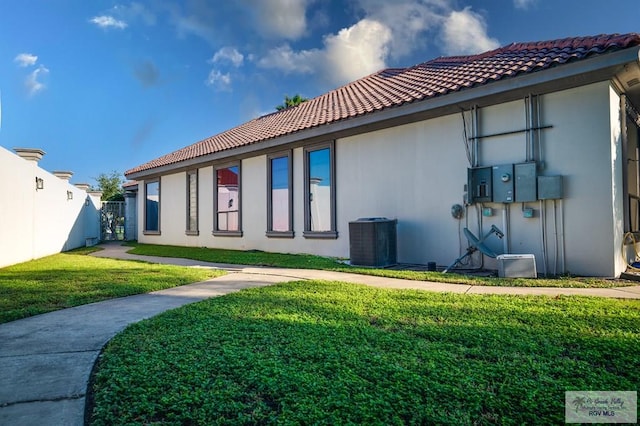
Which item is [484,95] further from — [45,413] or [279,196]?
[45,413]

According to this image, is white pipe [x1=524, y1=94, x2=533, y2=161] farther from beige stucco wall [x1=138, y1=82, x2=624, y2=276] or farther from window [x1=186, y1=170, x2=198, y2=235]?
window [x1=186, y1=170, x2=198, y2=235]

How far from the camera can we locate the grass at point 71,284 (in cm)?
419

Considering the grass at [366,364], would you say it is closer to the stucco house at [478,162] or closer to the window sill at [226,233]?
the stucco house at [478,162]

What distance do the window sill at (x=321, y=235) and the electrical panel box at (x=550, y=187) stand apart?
176 inches

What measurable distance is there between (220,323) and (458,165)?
212 inches

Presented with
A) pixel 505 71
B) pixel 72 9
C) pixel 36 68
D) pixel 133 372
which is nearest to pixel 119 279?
pixel 133 372

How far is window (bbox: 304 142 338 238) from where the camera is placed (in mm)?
9219

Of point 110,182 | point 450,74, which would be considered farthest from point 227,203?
point 110,182

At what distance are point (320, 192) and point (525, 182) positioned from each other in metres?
4.81

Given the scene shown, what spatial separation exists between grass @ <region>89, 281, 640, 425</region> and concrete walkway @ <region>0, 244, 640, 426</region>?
0.14 metres

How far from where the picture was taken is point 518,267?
5602mm

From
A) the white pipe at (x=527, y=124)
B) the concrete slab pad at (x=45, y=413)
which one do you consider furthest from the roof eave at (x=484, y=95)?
the concrete slab pad at (x=45, y=413)

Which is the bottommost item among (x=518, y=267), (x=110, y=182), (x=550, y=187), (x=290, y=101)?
(x=518, y=267)

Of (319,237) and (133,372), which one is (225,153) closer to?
(319,237)
